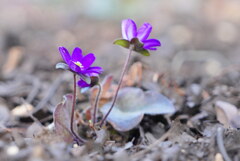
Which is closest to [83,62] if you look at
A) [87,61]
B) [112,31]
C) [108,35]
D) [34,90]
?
[87,61]

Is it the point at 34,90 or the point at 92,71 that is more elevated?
the point at 92,71

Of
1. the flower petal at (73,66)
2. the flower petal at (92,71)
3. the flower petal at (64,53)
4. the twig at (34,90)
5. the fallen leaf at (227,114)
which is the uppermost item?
the flower petal at (64,53)

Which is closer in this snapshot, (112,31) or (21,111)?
(21,111)

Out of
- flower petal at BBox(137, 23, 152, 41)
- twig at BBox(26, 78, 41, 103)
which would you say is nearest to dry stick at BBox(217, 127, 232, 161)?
flower petal at BBox(137, 23, 152, 41)

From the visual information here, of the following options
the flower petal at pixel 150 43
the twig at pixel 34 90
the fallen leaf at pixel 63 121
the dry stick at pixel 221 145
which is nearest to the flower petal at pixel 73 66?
the fallen leaf at pixel 63 121

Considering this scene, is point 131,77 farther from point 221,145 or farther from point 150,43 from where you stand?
point 221,145

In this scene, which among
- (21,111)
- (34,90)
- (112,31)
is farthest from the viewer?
(112,31)

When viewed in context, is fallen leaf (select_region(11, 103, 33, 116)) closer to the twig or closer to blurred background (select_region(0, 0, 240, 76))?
the twig

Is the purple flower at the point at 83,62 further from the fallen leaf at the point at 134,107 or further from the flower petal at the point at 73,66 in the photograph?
the fallen leaf at the point at 134,107
